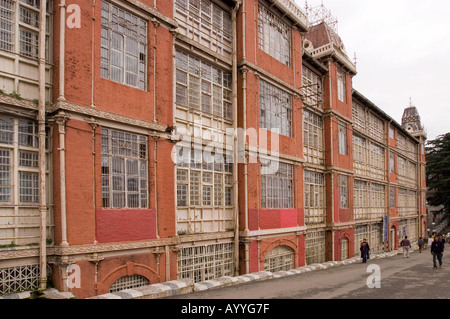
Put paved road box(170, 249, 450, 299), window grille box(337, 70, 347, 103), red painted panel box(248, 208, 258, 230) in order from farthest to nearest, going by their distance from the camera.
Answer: window grille box(337, 70, 347, 103) < red painted panel box(248, 208, 258, 230) < paved road box(170, 249, 450, 299)

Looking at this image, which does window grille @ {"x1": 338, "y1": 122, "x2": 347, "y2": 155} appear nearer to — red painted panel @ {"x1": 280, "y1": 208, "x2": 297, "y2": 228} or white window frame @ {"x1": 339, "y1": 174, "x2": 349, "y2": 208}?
white window frame @ {"x1": 339, "y1": 174, "x2": 349, "y2": 208}

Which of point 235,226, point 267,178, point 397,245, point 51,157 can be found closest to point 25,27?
point 51,157

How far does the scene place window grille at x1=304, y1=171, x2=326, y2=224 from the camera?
74.9ft

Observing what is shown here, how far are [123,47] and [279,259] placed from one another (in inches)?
472

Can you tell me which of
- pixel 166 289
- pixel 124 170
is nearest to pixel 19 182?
pixel 124 170

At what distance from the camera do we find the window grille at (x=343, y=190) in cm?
2613

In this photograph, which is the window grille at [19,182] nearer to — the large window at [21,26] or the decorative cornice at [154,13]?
the large window at [21,26]

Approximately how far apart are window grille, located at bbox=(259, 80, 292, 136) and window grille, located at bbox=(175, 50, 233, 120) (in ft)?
6.45

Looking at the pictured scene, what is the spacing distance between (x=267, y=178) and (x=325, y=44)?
12.8 m

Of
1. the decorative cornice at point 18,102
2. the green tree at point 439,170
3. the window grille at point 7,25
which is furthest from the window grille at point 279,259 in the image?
the green tree at point 439,170

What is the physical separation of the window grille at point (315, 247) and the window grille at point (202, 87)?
33.3 feet

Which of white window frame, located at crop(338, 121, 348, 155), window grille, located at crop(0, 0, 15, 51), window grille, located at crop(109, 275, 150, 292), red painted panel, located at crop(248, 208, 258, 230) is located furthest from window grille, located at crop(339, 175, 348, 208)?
window grille, located at crop(0, 0, 15, 51)

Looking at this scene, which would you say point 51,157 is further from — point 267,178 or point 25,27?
point 267,178

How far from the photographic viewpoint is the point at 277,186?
18.7 meters
